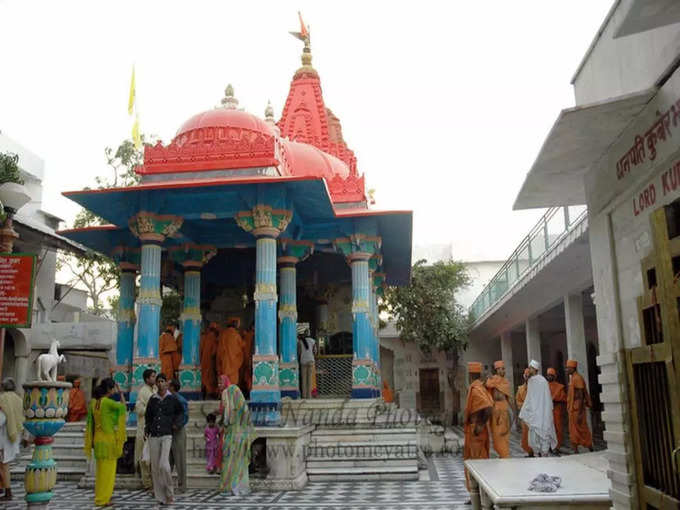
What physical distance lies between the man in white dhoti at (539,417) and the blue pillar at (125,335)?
7.65 m

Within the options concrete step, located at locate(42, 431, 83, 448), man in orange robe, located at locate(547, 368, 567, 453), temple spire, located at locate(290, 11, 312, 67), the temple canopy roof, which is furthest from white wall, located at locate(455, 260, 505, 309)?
concrete step, located at locate(42, 431, 83, 448)

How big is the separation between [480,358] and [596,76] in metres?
23.4

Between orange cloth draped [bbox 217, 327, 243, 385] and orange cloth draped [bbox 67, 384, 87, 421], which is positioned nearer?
orange cloth draped [bbox 217, 327, 243, 385]

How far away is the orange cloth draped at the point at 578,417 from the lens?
1212cm

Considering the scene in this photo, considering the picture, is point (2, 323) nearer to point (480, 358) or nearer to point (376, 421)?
point (376, 421)

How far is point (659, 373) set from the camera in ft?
12.9

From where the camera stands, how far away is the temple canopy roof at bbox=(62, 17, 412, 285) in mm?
11453

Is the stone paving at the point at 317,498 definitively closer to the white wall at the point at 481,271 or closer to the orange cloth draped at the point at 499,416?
the orange cloth draped at the point at 499,416

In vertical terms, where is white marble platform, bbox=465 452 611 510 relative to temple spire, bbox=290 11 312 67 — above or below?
below

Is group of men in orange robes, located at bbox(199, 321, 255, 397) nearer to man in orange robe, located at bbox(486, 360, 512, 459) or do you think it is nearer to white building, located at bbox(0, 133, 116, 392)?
man in orange robe, located at bbox(486, 360, 512, 459)

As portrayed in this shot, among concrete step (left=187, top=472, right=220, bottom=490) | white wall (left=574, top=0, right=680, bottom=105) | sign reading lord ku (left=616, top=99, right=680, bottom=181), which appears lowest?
concrete step (left=187, top=472, right=220, bottom=490)

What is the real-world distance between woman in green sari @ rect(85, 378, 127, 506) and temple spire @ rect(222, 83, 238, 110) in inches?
252

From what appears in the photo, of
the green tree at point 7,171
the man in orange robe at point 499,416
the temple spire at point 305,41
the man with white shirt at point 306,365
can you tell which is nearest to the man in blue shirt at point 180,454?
the man in orange robe at point 499,416

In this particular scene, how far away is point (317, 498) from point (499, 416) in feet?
9.20
